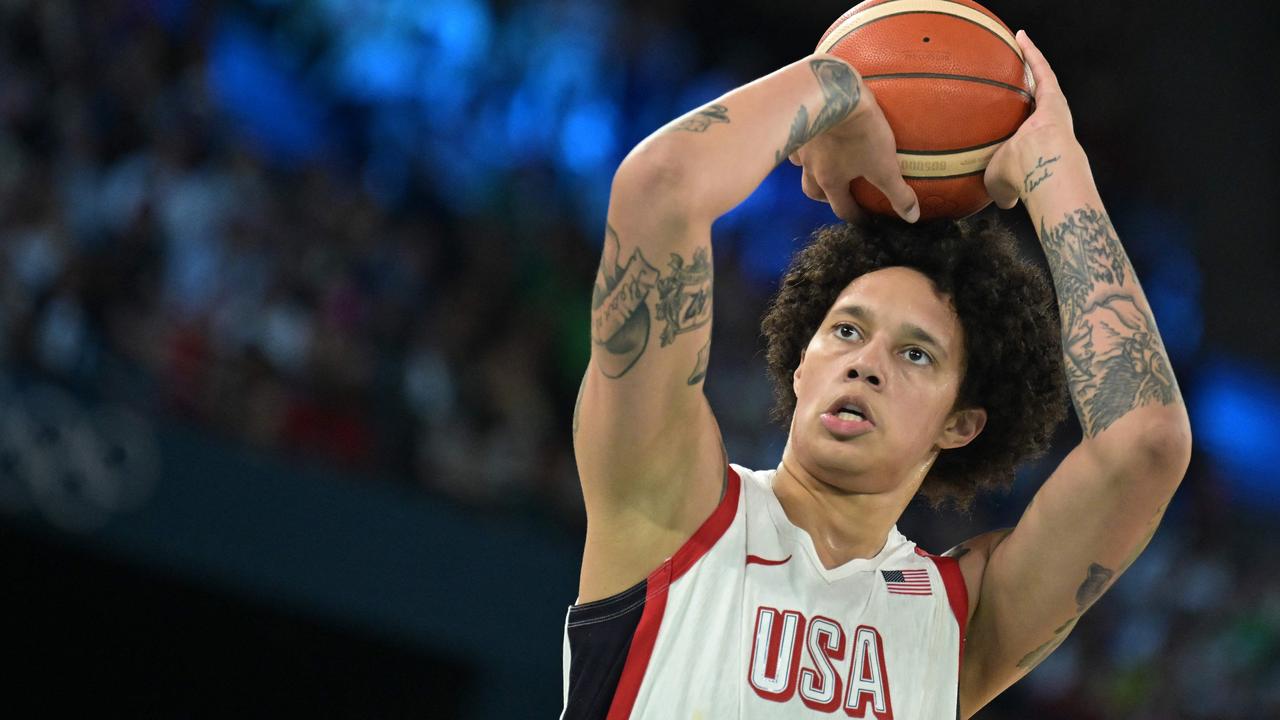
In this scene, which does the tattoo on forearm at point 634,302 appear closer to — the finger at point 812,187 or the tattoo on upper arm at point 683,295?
the tattoo on upper arm at point 683,295

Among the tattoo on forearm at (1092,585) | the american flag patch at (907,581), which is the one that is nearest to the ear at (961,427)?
the american flag patch at (907,581)

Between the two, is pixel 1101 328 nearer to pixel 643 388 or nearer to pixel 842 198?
pixel 842 198

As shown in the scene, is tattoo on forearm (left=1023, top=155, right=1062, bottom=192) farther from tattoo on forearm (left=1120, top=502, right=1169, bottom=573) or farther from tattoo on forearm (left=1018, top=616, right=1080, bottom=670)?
tattoo on forearm (left=1018, top=616, right=1080, bottom=670)

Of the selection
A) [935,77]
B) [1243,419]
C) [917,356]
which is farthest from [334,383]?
[1243,419]

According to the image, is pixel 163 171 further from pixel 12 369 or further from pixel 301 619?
pixel 301 619

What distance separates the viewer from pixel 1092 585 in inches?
114

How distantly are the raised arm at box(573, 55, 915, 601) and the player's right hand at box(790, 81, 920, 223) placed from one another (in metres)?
0.13

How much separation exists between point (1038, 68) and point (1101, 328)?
624 millimetres

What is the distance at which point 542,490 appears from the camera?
22.5 feet

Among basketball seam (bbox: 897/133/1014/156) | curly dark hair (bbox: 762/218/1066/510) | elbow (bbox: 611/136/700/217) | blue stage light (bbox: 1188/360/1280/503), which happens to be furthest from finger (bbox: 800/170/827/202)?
blue stage light (bbox: 1188/360/1280/503)

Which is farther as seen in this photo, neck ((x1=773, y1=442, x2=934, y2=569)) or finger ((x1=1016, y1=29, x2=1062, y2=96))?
finger ((x1=1016, y1=29, x2=1062, y2=96))

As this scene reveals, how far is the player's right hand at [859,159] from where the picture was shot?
285cm

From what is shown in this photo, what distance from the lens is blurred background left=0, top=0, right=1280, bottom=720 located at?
20.0 feet

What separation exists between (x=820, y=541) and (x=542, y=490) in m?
4.04
